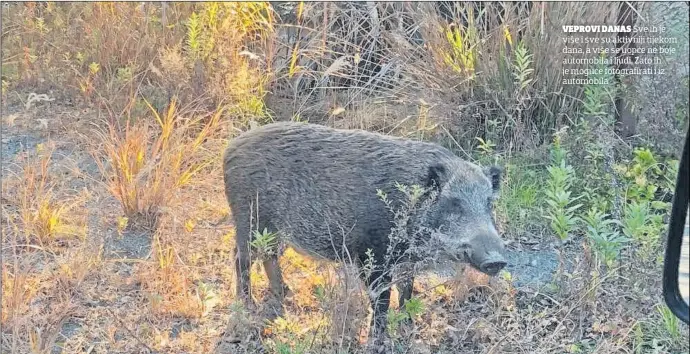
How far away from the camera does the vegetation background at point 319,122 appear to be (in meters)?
4.09

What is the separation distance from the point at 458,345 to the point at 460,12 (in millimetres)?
2831

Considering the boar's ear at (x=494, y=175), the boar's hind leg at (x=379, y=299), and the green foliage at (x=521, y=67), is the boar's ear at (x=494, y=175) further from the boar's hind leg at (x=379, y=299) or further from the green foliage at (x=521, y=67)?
the green foliage at (x=521, y=67)

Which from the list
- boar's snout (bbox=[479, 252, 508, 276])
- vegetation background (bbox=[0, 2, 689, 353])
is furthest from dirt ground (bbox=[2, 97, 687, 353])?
boar's snout (bbox=[479, 252, 508, 276])

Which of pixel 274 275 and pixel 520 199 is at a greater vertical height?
pixel 520 199

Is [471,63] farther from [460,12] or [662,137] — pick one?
[662,137]

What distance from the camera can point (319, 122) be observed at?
568cm

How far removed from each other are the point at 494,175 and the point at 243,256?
1.38m

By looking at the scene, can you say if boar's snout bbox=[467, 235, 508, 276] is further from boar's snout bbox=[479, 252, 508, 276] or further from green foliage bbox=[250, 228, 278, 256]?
green foliage bbox=[250, 228, 278, 256]

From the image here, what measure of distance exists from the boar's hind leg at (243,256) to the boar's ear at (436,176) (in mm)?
998

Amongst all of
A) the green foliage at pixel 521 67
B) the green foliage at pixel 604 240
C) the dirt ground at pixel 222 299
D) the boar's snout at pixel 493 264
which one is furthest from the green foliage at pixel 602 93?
the boar's snout at pixel 493 264

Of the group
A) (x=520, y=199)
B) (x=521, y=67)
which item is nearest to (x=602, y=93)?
(x=521, y=67)

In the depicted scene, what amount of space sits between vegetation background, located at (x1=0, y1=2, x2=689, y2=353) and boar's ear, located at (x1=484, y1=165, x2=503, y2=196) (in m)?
0.32

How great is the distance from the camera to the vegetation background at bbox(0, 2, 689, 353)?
4090 mm

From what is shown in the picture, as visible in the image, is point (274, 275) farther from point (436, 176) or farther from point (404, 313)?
point (436, 176)
